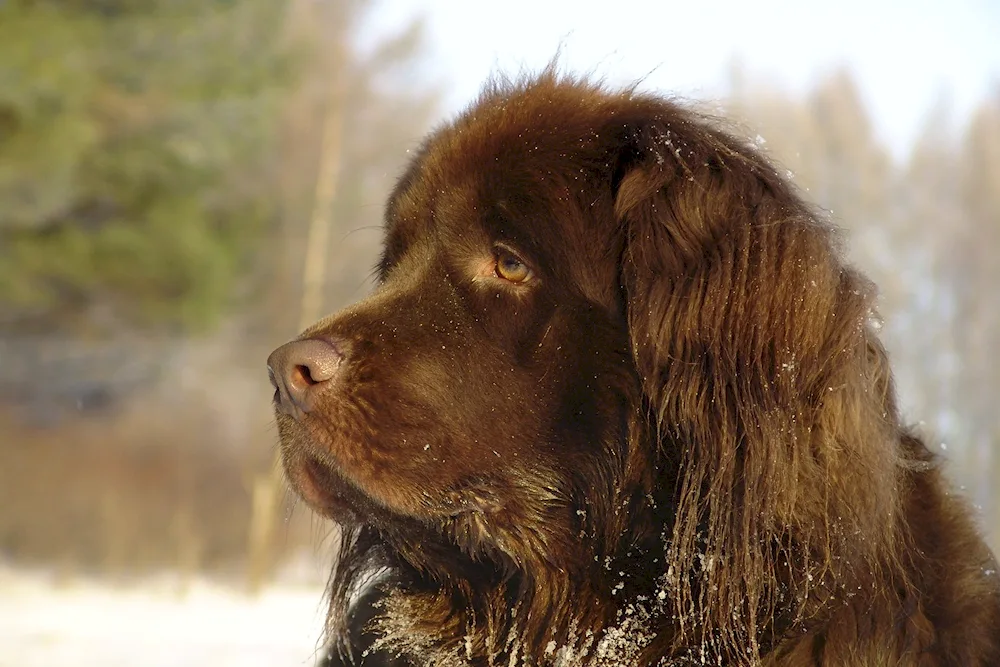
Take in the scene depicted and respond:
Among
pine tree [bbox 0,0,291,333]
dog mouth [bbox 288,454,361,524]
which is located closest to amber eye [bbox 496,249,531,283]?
dog mouth [bbox 288,454,361,524]

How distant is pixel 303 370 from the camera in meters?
2.47

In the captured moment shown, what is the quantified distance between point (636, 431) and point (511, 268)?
1.91ft

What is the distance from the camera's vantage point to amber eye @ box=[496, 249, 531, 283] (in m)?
2.59

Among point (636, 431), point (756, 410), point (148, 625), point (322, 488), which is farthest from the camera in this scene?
point (148, 625)

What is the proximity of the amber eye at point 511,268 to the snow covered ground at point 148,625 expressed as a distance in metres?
1.61

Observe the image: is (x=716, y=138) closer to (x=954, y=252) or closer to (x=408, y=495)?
(x=408, y=495)

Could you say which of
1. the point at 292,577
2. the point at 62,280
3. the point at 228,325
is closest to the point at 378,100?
the point at 228,325

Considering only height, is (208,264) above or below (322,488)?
above

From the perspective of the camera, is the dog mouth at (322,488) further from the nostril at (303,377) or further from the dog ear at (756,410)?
the dog ear at (756,410)

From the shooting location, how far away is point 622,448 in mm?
2453

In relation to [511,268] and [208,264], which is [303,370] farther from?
[208,264]

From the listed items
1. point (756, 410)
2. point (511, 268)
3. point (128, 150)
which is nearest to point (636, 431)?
point (756, 410)

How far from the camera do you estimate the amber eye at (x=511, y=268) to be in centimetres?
259

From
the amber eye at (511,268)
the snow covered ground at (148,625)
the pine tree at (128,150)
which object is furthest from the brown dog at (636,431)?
the pine tree at (128,150)
